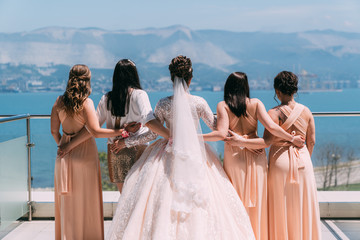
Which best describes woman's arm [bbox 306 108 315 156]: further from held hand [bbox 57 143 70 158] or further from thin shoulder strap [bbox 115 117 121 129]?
held hand [bbox 57 143 70 158]

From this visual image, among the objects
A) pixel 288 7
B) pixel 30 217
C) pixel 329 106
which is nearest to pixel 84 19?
pixel 288 7

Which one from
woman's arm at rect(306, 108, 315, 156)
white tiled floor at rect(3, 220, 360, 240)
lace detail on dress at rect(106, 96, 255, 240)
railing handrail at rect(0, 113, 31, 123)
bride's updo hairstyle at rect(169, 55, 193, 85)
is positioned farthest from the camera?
white tiled floor at rect(3, 220, 360, 240)

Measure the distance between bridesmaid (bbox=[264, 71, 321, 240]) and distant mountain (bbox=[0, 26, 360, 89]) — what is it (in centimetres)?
7414

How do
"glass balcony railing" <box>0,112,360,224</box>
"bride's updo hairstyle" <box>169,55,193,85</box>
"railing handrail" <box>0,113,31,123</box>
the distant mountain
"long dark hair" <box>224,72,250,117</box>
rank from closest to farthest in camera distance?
"bride's updo hairstyle" <box>169,55,193,85</box>
"long dark hair" <box>224,72,250,117</box>
"railing handrail" <box>0,113,31,123</box>
"glass balcony railing" <box>0,112,360,224</box>
the distant mountain

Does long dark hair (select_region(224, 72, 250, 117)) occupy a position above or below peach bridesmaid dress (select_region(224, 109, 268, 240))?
above

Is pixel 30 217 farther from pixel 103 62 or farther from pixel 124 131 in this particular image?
pixel 103 62

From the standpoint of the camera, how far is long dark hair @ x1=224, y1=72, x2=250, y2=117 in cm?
306

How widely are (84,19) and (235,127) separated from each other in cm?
9277

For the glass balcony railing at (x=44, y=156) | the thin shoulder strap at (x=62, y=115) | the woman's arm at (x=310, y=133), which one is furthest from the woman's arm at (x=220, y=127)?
the thin shoulder strap at (x=62, y=115)

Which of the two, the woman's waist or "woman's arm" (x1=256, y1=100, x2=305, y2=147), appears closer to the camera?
"woman's arm" (x1=256, y1=100, x2=305, y2=147)

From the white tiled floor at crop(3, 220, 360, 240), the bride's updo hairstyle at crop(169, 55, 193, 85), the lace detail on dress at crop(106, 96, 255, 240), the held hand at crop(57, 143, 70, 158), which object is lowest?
the white tiled floor at crop(3, 220, 360, 240)

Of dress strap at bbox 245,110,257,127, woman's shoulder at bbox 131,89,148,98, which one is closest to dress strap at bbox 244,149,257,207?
dress strap at bbox 245,110,257,127

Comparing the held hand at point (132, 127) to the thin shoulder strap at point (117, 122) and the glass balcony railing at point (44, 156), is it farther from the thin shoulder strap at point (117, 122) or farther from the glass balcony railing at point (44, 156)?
the glass balcony railing at point (44, 156)

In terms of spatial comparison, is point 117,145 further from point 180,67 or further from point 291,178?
point 291,178
